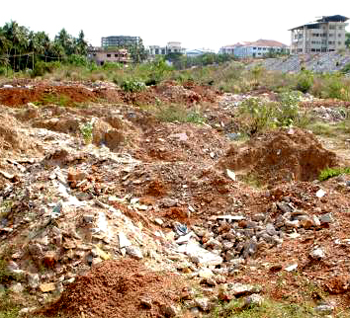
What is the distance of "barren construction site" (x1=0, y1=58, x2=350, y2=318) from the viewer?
4137 mm

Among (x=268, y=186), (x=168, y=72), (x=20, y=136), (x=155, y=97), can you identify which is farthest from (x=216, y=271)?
(x=168, y=72)

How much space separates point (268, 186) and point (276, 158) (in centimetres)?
89

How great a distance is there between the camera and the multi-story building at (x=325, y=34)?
65875 mm

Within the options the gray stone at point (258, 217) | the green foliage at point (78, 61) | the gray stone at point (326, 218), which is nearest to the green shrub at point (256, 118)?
the gray stone at point (258, 217)

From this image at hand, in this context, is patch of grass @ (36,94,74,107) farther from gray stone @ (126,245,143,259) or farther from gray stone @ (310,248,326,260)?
gray stone @ (310,248,326,260)

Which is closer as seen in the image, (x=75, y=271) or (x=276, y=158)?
(x=75, y=271)

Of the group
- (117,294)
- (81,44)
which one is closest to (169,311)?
(117,294)

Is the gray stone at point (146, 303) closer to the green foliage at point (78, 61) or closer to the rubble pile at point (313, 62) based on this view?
the green foliage at point (78, 61)

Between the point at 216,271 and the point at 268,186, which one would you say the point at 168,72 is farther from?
the point at 216,271

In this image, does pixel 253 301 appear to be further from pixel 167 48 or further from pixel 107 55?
pixel 167 48

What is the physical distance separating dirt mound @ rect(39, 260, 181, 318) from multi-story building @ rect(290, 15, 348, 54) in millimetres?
65143

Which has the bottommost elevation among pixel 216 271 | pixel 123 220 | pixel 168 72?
pixel 216 271

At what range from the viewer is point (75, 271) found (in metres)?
4.43

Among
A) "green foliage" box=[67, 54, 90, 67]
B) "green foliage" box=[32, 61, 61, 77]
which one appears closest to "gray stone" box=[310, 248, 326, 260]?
"green foliage" box=[32, 61, 61, 77]
